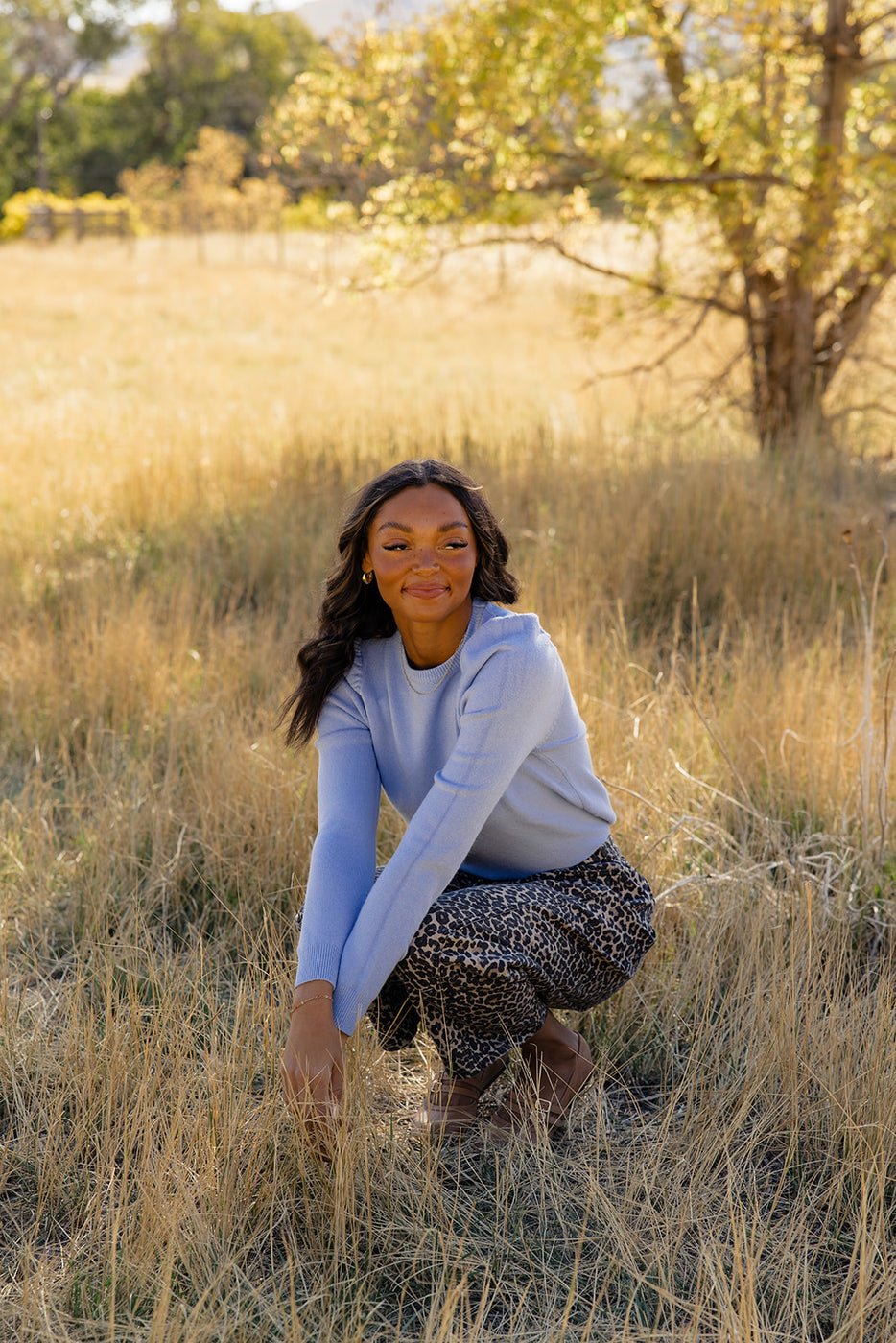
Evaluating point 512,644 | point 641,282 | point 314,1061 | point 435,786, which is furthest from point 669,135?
point 314,1061

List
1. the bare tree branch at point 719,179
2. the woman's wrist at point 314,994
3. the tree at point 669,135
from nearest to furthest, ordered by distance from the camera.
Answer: the woman's wrist at point 314,994 → the tree at point 669,135 → the bare tree branch at point 719,179

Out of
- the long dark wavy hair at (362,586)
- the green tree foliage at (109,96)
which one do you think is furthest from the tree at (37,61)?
the long dark wavy hair at (362,586)

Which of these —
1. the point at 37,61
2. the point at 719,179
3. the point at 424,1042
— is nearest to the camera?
the point at 424,1042

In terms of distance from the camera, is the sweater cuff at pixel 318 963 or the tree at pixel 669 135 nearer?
the sweater cuff at pixel 318 963

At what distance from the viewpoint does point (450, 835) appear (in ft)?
6.59

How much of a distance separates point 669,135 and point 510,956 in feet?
20.0

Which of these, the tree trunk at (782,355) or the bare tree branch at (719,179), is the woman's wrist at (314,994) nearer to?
the bare tree branch at (719,179)

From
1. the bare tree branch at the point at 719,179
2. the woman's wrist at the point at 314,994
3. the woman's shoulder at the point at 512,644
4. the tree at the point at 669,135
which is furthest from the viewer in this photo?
the bare tree branch at the point at 719,179

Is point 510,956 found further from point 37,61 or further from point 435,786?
point 37,61

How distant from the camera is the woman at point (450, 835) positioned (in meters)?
1.99

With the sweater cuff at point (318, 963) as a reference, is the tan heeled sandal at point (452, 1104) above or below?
below

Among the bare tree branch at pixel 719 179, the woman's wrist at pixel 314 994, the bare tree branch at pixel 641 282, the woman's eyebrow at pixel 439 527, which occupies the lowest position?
the woman's wrist at pixel 314 994

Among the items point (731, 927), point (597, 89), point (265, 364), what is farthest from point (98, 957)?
point (265, 364)

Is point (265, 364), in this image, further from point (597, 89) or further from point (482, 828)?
point (482, 828)
